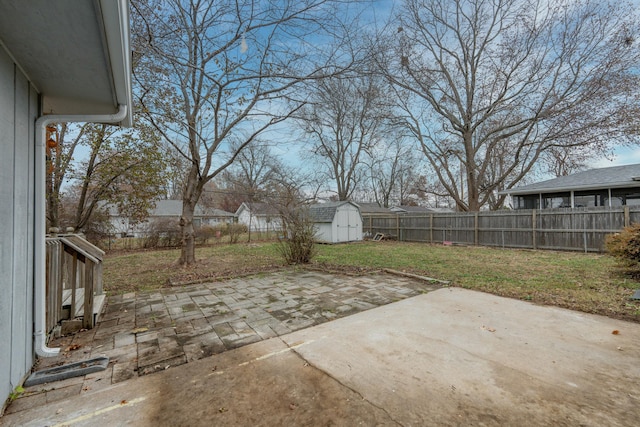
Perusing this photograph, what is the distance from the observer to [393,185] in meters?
35.6

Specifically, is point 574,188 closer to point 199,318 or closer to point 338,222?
point 338,222

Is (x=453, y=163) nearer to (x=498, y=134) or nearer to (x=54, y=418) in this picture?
(x=498, y=134)

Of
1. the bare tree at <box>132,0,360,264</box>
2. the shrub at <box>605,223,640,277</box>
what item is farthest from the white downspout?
the shrub at <box>605,223,640,277</box>

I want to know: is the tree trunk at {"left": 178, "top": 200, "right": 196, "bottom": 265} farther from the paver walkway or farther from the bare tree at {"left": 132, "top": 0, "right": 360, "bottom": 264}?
the paver walkway

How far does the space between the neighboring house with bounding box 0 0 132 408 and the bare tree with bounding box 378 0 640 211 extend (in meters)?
8.97

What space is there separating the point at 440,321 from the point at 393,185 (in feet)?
111

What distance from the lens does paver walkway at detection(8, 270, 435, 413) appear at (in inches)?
92.8

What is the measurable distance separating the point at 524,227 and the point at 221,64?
12.3m

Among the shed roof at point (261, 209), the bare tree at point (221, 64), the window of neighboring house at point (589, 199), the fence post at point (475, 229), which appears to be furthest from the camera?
the fence post at point (475, 229)

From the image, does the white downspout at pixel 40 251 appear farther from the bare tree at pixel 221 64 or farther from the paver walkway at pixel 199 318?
the bare tree at pixel 221 64

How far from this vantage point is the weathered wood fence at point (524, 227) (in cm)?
912

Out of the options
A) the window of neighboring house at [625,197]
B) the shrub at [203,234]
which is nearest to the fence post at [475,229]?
the window of neighboring house at [625,197]

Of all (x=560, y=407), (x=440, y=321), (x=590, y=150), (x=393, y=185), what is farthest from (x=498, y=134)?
(x=393, y=185)

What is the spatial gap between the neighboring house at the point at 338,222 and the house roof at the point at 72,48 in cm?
1155
